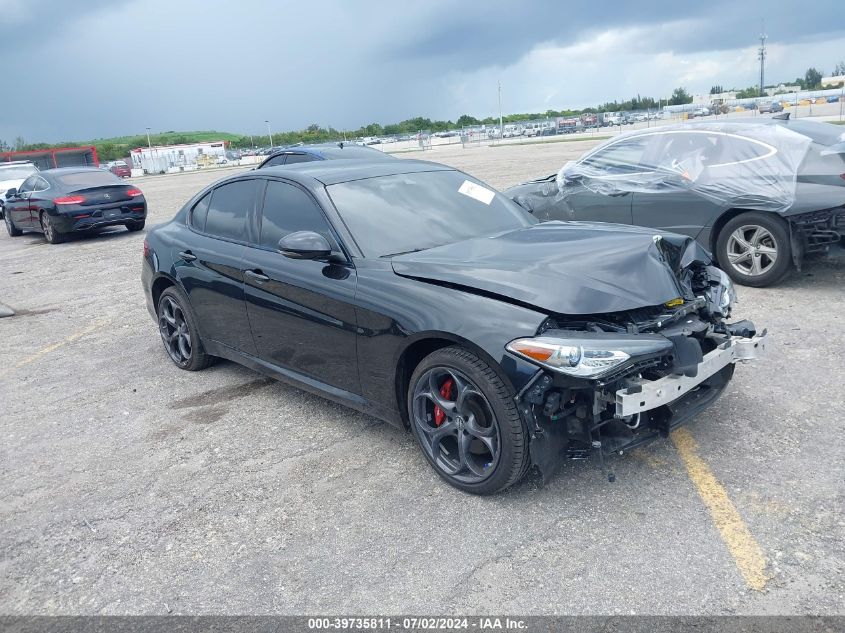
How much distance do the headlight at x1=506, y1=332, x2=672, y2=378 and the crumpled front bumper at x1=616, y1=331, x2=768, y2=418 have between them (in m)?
0.15

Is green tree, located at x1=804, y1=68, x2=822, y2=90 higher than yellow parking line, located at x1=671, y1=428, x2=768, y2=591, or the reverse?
green tree, located at x1=804, y1=68, x2=822, y2=90

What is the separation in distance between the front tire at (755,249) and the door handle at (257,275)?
15.2ft

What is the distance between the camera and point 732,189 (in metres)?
6.79

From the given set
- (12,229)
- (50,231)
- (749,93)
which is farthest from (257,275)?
(749,93)

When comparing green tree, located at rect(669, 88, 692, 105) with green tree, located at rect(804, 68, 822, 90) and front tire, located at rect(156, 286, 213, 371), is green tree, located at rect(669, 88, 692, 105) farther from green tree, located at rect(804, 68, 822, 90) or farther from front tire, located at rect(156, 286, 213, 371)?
front tire, located at rect(156, 286, 213, 371)

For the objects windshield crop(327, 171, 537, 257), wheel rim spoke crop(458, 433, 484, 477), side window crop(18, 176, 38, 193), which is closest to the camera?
wheel rim spoke crop(458, 433, 484, 477)

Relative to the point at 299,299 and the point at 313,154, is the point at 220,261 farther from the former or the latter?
the point at 313,154

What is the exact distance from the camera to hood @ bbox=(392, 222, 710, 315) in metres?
3.38

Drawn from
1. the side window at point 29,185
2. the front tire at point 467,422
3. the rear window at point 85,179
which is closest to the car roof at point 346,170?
the front tire at point 467,422

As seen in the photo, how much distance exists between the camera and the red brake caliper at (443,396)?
3600mm

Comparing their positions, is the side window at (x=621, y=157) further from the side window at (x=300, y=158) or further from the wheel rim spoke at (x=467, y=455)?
the side window at (x=300, y=158)

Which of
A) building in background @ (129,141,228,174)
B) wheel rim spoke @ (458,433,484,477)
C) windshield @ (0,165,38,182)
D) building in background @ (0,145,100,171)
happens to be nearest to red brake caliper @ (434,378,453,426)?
wheel rim spoke @ (458,433,484,477)

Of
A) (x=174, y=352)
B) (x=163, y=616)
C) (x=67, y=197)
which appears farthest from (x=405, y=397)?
(x=67, y=197)

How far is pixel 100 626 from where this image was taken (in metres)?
2.87
